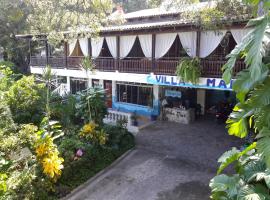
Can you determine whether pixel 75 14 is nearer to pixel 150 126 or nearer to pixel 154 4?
pixel 154 4

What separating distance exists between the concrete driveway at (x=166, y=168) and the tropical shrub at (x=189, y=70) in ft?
9.94

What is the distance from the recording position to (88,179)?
10359 mm

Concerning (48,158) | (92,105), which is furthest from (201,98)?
(48,158)

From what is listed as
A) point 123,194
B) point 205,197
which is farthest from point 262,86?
point 123,194

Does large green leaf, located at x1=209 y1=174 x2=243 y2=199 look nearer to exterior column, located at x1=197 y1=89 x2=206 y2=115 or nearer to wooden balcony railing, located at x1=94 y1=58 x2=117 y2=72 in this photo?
wooden balcony railing, located at x1=94 y1=58 x2=117 y2=72

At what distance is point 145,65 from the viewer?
640 inches

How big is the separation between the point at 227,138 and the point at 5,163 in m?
10.2

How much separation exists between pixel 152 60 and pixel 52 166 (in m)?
8.80

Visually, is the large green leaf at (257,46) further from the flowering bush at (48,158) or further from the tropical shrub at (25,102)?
the tropical shrub at (25,102)

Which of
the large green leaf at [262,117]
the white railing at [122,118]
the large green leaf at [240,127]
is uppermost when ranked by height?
the large green leaf at [262,117]

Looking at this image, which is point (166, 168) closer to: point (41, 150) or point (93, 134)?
point (93, 134)

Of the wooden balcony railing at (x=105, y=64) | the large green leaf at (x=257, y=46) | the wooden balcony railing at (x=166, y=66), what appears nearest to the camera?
the large green leaf at (x=257, y=46)

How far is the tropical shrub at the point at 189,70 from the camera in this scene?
44.5ft

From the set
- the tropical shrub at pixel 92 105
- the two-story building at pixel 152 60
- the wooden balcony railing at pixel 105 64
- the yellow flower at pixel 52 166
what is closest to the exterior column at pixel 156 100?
the two-story building at pixel 152 60
